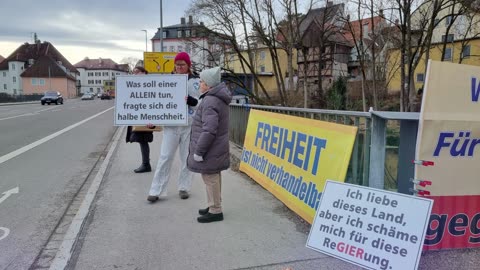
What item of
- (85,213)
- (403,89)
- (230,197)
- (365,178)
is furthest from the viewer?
(403,89)

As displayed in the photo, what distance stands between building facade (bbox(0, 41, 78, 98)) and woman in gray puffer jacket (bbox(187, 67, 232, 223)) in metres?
102

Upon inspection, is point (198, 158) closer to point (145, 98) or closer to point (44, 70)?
point (145, 98)

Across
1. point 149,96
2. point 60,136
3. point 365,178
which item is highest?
point 149,96

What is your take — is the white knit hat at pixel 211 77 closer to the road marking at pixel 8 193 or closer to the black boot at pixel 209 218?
the black boot at pixel 209 218

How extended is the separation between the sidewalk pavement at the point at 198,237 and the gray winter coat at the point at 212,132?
722 mm

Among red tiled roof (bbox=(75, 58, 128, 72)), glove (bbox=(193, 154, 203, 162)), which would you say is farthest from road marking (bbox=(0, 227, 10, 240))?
red tiled roof (bbox=(75, 58, 128, 72))

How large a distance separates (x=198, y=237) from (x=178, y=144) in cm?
186

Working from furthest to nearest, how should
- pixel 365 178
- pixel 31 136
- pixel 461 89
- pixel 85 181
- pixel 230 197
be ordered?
pixel 31 136 → pixel 85 181 → pixel 230 197 → pixel 365 178 → pixel 461 89

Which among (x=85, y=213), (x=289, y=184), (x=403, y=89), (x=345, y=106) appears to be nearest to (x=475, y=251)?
(x=289, y=184)

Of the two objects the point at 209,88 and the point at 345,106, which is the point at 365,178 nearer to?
the point at 209,88

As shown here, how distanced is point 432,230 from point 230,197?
2.94m

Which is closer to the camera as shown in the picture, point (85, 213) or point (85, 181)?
point (85, 213)

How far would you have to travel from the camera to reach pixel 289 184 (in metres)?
5.66

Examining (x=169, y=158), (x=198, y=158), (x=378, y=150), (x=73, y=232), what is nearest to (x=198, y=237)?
(x=198, y=158)
